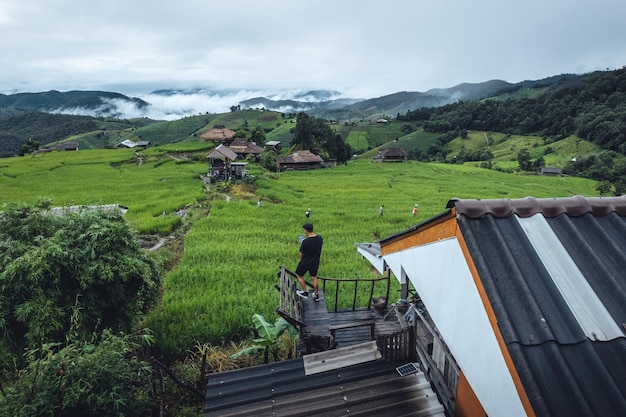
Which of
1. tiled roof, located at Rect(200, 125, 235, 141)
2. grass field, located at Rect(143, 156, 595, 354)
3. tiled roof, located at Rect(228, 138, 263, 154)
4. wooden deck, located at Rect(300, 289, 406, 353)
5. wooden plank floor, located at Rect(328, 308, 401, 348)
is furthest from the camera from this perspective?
tiled roof, located at Rect(200, 125, 235, 141)

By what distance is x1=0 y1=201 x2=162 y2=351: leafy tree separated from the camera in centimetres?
488

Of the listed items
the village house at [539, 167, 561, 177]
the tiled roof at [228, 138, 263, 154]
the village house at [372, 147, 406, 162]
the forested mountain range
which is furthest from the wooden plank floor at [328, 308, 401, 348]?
the forested mountain range

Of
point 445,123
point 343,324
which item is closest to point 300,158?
point 343,324

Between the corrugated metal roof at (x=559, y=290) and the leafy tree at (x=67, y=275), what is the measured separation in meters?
5.22

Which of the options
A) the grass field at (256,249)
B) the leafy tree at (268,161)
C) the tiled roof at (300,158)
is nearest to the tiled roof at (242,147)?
the leafy tree at (268,161)

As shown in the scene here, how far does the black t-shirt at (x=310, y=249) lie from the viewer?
6.12 metres

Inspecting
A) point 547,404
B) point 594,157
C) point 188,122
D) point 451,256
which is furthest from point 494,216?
point 188,122

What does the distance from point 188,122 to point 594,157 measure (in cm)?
11528

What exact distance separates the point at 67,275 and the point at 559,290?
21.6 ft

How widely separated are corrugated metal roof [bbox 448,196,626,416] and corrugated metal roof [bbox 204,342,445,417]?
74.7 inches

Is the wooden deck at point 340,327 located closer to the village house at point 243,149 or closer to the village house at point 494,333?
the village house at point 494,333

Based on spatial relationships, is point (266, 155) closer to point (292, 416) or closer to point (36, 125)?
point (292, 416)

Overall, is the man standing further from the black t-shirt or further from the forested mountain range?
the forested mountain range

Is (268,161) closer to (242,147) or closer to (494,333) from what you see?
(242,147)
